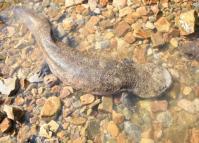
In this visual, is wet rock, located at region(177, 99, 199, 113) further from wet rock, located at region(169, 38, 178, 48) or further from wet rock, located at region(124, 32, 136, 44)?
wet rock, located at region(124, 32, 136, 44)

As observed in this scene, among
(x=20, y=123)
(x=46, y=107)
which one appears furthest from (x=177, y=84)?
(x=20, y=123)

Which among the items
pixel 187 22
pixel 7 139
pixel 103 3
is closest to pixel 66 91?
pixel 7 139

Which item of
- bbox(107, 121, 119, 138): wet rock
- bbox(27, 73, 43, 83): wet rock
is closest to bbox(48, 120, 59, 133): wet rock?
bbox(107, 121, 119, 138): wet rock

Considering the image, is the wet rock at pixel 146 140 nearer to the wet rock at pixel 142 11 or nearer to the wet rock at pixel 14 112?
the wet rock at pixel 14 112

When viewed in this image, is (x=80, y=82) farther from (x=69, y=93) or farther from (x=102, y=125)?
(x=102, y=125)

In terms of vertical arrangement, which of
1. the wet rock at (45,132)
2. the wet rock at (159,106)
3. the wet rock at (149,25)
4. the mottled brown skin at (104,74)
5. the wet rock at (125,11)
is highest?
the wet rock at (125,11)

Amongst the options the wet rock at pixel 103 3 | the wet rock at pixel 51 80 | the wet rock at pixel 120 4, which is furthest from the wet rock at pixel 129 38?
the wet rock at pixel 51 80
